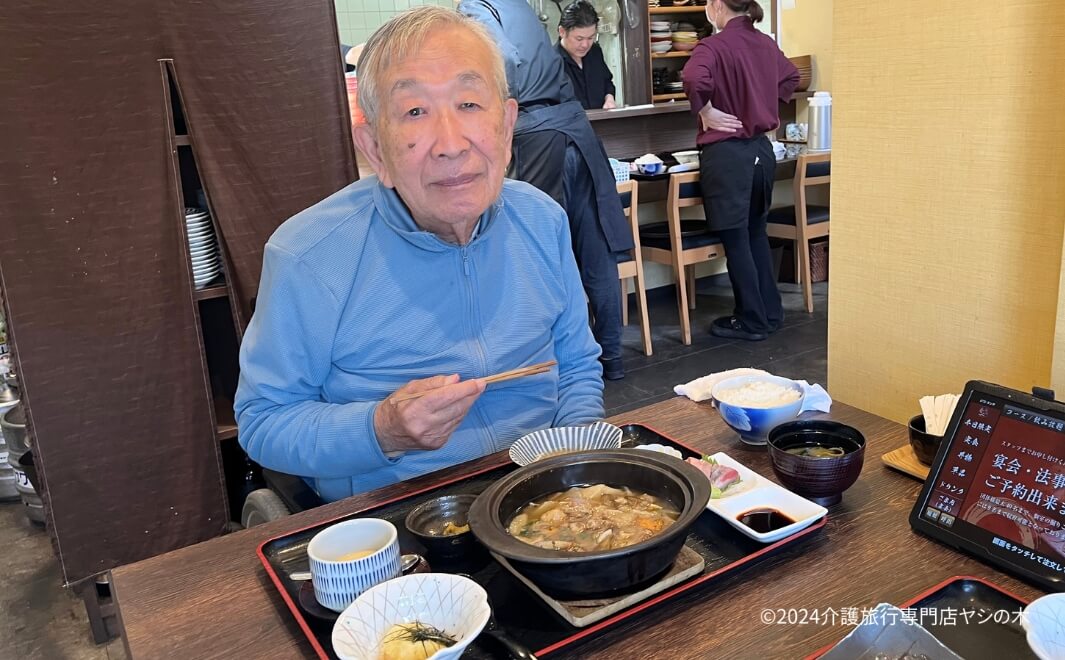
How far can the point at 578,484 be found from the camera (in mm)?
1082

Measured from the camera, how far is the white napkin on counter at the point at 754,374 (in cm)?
137

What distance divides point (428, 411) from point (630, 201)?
10.7ft

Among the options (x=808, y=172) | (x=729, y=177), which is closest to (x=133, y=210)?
(x=729, y=177)

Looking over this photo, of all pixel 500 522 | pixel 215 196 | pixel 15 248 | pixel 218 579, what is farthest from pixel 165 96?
pixel 500 522

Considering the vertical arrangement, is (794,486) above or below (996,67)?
below

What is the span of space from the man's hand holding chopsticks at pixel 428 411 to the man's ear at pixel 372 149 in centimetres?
39

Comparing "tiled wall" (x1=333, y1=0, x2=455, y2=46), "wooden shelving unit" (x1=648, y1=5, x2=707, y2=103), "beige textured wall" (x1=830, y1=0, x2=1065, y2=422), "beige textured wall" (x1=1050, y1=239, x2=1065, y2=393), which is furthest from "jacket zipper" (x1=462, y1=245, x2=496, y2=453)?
"wooden shelving unit" (x1=648, y1=5, x2=707, y2=103)

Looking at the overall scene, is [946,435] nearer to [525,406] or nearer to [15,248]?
[525,406]

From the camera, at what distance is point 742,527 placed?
100 centimetres

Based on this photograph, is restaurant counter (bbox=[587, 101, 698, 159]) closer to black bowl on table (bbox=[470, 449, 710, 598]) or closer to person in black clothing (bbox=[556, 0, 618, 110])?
person in black clothing (bbox=[556, 0, 618, 110])

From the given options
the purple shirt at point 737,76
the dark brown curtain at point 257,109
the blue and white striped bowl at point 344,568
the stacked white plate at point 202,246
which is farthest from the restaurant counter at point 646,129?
the blue and white striped bowl at point 344,568

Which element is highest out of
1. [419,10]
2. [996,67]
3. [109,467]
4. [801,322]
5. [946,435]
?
[419,10]

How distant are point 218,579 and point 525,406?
2.07 ft

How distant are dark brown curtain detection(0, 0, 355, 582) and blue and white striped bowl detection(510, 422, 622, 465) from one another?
4.80 ft
